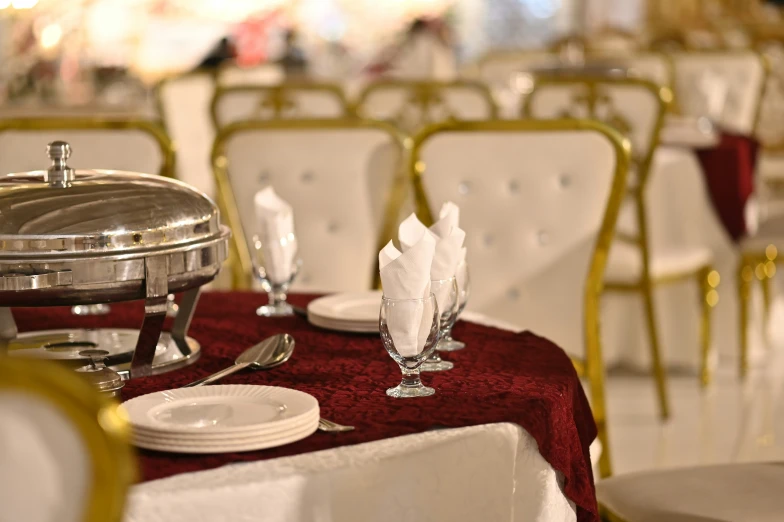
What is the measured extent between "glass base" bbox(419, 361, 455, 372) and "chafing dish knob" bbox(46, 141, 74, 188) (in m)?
0.49

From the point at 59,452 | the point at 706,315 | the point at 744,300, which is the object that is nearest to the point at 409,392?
the point at 59,452

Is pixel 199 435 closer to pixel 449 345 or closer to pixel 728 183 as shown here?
pixel 449 345

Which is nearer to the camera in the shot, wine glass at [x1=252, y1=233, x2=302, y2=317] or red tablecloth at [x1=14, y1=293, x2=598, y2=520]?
red tablecloth at [x1=14, y1=293, x2=598, y2=520]

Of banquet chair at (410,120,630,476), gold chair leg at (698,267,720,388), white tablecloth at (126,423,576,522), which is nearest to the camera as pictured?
white tablecloth at (126,423,576,522)

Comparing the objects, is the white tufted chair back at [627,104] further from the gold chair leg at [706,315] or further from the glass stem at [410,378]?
the glass stem at [410,378]

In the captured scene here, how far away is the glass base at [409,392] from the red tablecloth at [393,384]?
0.01 metres

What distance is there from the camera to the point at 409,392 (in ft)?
4.12

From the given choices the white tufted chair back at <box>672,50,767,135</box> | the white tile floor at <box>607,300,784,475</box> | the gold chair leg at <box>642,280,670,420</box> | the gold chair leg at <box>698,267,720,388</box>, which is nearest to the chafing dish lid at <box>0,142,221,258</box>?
the white tile floor at <box>607,300,784,475</box>

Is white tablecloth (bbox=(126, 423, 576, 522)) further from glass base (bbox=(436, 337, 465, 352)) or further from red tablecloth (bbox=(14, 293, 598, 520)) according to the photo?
glass base (bbox=(436, 337, 465, 352))

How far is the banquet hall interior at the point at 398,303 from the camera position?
1.07 meters

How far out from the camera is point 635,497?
62.9 inches

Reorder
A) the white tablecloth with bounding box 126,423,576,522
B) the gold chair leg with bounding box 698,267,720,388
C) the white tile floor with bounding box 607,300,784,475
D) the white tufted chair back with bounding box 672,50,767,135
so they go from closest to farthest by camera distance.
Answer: the white tablecloth with bounding box 126,423,576,522
the white tile floor with bounding box 607,300,784,475
the gold chair leg with bounding box 698,267,720,388
the white tufted chair back with bounding box 672,50,767,135

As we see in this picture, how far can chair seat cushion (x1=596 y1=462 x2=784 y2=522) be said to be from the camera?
1.52 m

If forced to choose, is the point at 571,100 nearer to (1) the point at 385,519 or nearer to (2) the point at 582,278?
(2) the point at 582,278
